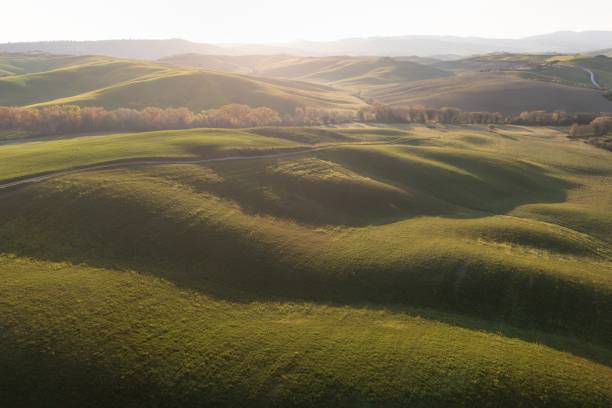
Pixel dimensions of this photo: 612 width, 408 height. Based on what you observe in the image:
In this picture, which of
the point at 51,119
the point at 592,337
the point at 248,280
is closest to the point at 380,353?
the point at 248,280

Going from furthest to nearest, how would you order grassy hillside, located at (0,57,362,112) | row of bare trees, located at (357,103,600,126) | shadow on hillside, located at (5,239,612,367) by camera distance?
grassy hillside, located at (0,57,362,112) → row of bare trees, located at (357,103,600,126) → shadow on hillside, located at (5,239,612,367)

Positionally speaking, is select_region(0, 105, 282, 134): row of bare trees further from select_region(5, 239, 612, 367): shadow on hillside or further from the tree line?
select_region(5, 239, 612, 367): shadow on hillside

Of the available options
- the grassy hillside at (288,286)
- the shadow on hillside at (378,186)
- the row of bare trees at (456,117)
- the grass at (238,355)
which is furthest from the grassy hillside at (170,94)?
the grass at (238,355)

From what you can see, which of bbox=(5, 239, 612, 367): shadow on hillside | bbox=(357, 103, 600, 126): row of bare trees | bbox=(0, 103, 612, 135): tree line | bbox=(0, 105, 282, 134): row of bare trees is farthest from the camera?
bbox=(357, 103, 600, 126): row of bare trees

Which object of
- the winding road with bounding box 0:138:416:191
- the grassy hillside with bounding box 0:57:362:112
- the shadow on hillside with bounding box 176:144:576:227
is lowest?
the shadow on hillside with bounding box 176:144:576:227

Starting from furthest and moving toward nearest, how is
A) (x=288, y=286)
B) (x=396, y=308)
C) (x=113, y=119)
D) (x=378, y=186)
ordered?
(x=113, y=119)
(x=378, y=186)
(x=288, y=286)
(x=396, y=308)

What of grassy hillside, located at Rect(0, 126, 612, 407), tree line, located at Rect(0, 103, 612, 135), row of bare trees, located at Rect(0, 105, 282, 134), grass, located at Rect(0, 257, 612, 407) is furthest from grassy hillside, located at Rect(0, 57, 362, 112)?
grass, located at Rect(0, 257, 612, 407)

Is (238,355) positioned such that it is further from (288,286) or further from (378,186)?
(378,186)

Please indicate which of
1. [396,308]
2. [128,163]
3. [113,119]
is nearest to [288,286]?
[396,308]
